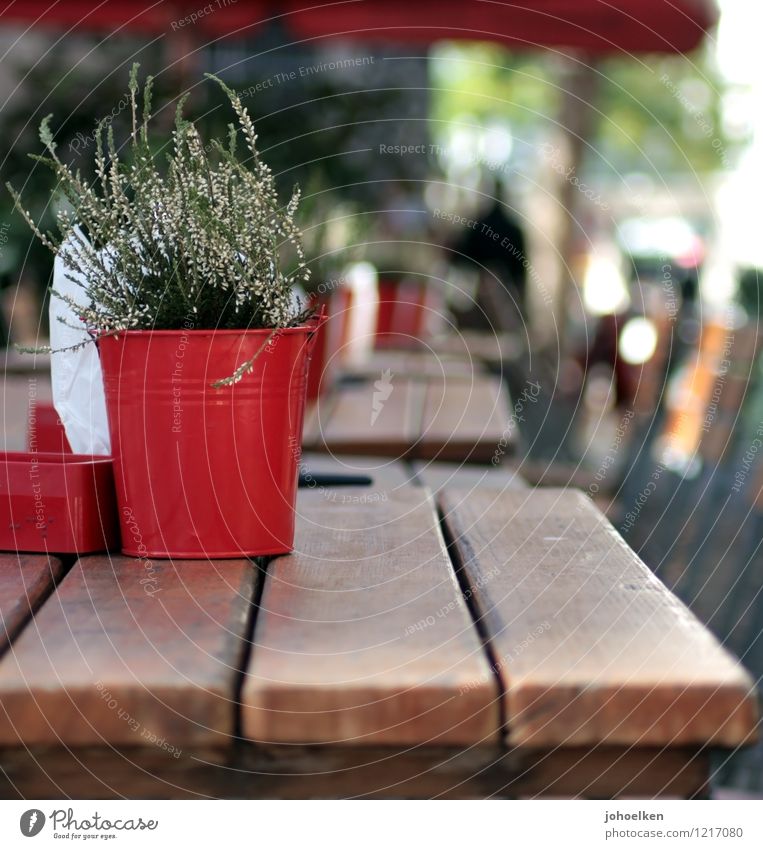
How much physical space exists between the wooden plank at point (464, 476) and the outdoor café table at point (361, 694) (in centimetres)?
118

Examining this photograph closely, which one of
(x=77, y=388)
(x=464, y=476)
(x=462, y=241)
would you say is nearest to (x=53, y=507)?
(x=77, y=388)

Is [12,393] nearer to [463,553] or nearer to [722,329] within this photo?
[463,553]

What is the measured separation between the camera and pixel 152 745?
0.95 metres

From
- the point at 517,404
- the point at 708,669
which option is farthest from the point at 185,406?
the point at 517,404

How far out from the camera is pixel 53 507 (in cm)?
132

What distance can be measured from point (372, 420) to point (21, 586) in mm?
1762

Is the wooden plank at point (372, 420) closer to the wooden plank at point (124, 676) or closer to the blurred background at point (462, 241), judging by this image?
the blurred background at point (462, 241)

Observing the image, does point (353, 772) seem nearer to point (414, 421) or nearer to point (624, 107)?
point (414, 421)

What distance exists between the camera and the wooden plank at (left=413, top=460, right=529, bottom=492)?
2.37 meters

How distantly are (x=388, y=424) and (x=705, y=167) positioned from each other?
31.3 m

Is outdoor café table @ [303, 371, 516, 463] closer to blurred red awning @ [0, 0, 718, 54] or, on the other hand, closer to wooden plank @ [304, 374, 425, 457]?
wooden plank @ [304, 374, 425, 457]

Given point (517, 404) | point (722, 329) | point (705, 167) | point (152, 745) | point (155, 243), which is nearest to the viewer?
point (152, 745)

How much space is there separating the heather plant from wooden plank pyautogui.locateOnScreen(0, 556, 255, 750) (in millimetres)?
298

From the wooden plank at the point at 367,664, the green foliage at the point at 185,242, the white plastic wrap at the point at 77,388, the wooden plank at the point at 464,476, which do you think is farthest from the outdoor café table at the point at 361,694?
the wooden plank at the point at 464,476
